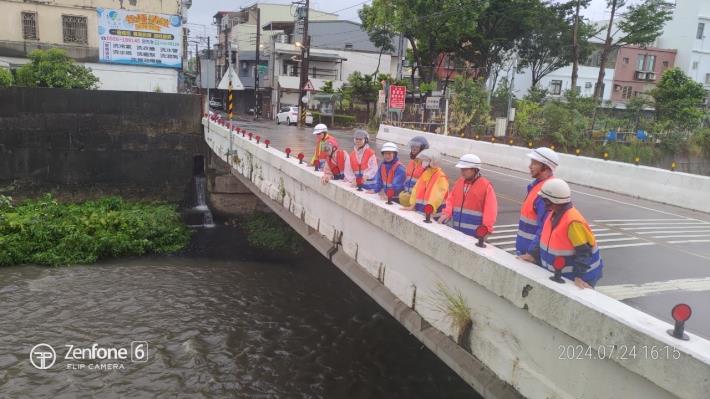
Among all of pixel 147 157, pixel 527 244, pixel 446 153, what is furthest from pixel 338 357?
pixel 147 157

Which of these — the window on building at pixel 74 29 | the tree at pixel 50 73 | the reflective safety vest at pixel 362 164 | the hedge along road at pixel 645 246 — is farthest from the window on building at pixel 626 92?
the reflective safety vest at pixel 362 164

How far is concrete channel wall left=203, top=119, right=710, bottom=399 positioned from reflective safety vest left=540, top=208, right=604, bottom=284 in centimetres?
17

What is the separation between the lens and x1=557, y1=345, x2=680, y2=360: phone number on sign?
282 centimetres

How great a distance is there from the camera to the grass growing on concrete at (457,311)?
461cm

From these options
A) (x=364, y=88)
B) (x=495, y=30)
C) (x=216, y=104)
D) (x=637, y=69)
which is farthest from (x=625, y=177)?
(x=216, y=104)

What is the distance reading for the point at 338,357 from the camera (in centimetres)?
905

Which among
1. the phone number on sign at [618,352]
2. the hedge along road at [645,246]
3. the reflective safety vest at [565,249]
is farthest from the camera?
the hedge along road at [645,246]

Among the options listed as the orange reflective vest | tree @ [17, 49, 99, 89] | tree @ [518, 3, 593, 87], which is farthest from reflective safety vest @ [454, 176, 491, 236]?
tree @ [518, 3, 593, 87]

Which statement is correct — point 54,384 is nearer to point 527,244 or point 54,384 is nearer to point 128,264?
point 128,264

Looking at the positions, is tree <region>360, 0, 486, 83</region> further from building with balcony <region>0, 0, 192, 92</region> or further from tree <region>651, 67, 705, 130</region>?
building with balcony <region>0, 0, 192, 92</region>

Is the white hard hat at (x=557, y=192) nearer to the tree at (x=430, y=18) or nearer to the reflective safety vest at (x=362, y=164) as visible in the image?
the reflective safety vest at (x=362, y=164)

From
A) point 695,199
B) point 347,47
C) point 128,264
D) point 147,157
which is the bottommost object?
point 128,264

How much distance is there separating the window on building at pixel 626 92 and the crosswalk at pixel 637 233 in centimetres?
3527

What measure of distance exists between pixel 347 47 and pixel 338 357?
41474 millimetres
